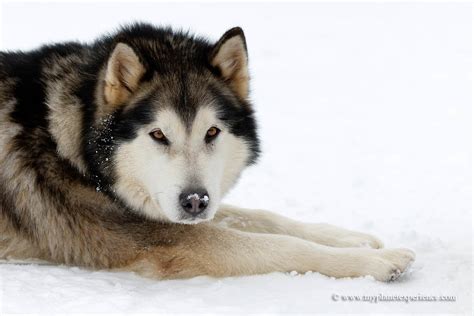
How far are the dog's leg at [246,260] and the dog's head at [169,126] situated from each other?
1.02 ft

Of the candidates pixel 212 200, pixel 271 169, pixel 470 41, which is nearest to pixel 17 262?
pixel 212 200

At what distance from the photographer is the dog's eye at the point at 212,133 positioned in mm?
5266

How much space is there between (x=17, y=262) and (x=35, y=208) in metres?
0.44

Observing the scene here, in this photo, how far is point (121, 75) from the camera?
5.27 meters

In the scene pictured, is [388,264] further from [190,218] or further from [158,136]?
[158,136]

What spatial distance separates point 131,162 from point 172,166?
0.38 meters

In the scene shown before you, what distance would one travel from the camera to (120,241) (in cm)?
540

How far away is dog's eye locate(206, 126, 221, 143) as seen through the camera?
5266 mm

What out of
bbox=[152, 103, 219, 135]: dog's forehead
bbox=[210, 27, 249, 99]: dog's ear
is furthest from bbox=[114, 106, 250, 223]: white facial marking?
bbox=[210, 27, 249, 99]: dog's ear

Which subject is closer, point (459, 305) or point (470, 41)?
point (459, 305)

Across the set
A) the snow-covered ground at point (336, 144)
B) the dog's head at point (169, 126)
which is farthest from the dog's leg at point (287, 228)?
the dog's head at point (169, 126)

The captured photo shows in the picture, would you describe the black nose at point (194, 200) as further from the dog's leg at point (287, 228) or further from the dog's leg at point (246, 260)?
the dog's leg at point (287, 228)

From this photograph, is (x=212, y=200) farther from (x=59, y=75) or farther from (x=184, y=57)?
(x=59, y=75)

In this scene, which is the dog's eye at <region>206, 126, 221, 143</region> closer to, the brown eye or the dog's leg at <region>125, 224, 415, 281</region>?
the brown eye
